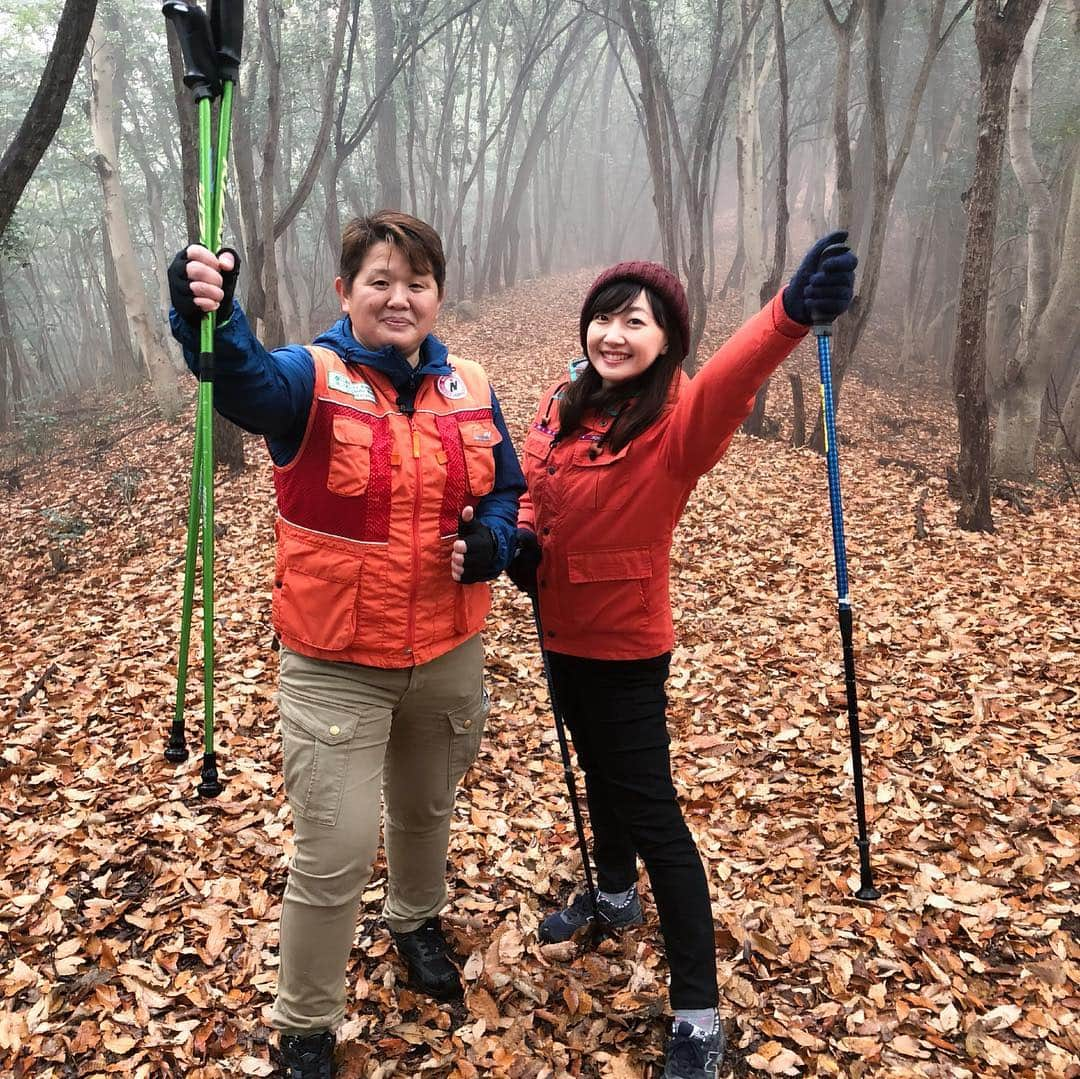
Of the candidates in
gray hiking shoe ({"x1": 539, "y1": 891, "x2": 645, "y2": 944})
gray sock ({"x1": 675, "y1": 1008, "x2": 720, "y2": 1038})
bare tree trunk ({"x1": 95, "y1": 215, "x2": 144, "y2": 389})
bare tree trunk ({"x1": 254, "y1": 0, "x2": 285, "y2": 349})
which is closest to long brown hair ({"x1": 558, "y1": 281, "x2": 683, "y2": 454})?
gray sock ({"x1": 675, "y1": 1008, "x2": 720, "y2": 1038})

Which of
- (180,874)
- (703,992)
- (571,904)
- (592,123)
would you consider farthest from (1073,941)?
(592,123)

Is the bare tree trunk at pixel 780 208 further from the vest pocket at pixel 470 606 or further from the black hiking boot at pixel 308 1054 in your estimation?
the black hiking boot at pixel 308 1054

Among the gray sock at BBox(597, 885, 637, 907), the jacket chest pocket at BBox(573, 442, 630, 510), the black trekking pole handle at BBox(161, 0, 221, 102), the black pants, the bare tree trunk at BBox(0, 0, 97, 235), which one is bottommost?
the gray sock at BBox(597, 885, 637, 907)

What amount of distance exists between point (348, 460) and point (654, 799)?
1.43m

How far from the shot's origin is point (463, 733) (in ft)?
8.36

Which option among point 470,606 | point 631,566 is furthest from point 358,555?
point 631,566

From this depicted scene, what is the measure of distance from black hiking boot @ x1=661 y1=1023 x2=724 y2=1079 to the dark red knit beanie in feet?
7.10

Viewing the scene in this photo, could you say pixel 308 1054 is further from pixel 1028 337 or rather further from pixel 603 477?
pixel 1028 337

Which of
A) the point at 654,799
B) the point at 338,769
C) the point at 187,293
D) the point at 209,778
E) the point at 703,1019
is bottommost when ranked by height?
the point at 703,1019

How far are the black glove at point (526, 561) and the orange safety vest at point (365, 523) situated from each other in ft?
0.99

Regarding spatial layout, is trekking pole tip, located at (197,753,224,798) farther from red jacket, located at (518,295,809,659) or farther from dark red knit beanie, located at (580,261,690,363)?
dark red knit beanie, located at (580,261,690,363)

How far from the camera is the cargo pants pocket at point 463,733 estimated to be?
2508 millimetres

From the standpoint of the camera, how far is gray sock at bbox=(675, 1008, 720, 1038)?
8.08 ft

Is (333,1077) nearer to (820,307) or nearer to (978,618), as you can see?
(820,307)
